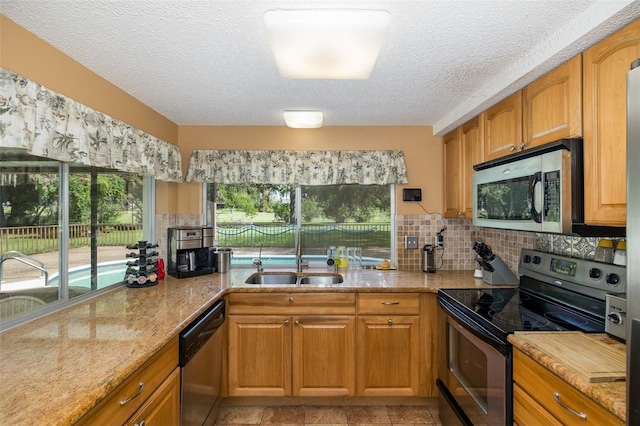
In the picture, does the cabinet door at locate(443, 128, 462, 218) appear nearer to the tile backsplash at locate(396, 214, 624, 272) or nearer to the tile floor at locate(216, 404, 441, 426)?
the tile backsplash at locate(396, 214, 624, 272)

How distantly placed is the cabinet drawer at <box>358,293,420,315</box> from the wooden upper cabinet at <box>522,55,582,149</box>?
4.14 ft

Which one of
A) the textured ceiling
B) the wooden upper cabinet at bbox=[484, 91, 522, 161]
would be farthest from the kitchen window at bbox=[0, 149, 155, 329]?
the wooden upper cabinet at bbox=[484, 91, 522, 161]

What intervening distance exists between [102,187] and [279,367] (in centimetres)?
175

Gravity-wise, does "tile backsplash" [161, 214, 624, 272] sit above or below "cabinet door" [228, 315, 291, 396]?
above

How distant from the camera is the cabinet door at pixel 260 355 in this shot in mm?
2404

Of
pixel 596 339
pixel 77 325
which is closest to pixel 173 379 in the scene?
pixel 77 325

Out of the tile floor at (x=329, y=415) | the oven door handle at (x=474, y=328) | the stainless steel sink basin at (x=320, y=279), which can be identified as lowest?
the tile floor at (x=329, y=415)

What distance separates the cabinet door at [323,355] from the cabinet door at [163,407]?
3.13 feet

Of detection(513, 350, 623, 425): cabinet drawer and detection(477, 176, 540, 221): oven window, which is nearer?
→ detection(513, 350, 623, 425): cabinet drawer

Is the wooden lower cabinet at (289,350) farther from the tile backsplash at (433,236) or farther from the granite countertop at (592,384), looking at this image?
the granite countertop at (592,384)

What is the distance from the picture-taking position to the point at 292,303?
7.95ft

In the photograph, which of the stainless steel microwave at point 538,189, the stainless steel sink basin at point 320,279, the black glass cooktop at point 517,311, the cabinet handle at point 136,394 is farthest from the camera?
the stainless steel sink basin at point 320,279

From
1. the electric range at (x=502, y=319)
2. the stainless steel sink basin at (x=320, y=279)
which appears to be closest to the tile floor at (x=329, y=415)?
the electric range at (x=502, y=319)

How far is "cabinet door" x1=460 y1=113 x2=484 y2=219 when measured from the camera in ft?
7.80
